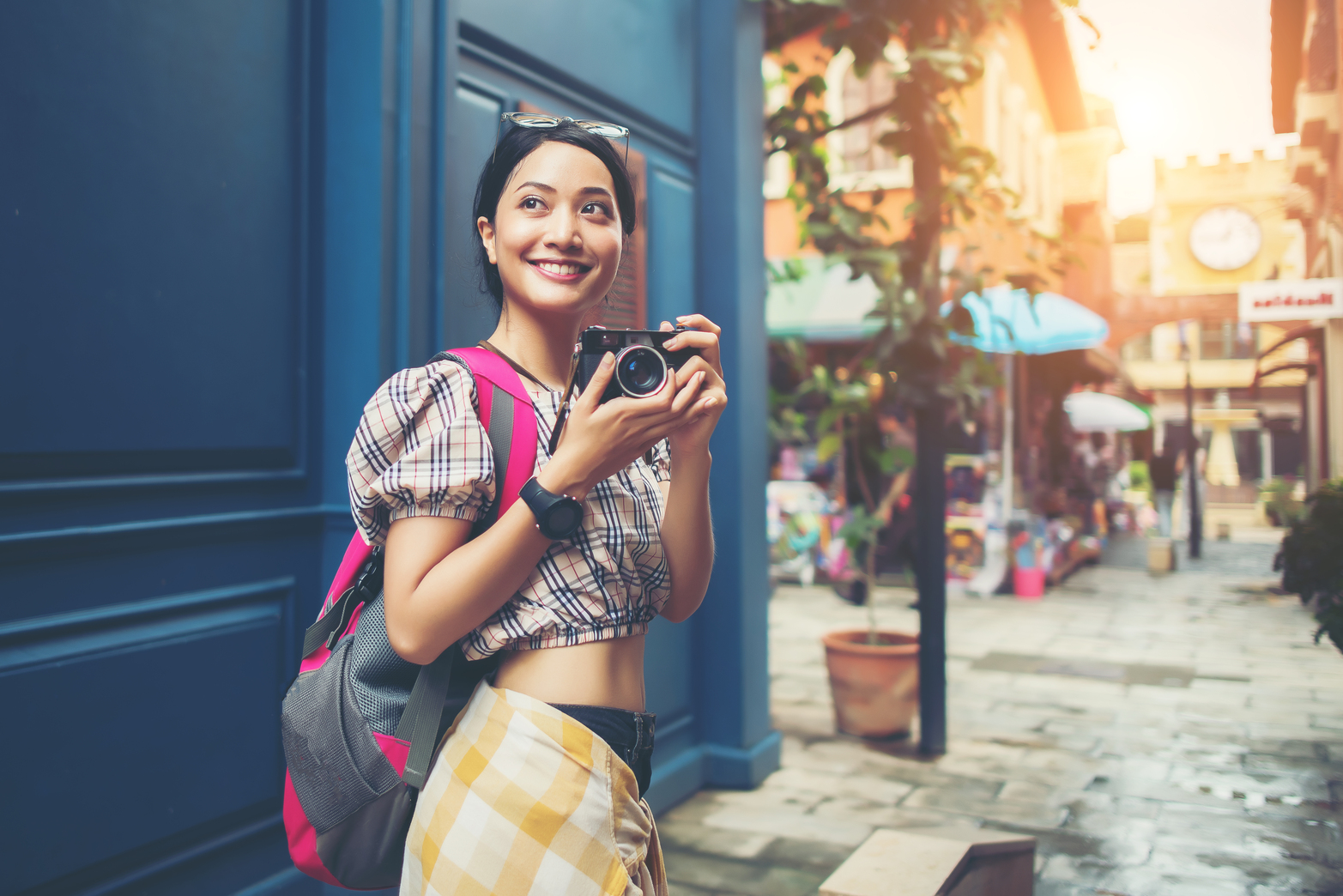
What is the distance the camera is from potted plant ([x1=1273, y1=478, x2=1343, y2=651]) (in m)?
4.06

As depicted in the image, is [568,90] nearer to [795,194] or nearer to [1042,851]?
[795,194]

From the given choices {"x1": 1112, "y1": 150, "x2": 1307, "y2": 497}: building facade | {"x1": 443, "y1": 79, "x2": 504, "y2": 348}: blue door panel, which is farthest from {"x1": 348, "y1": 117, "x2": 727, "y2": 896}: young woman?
{"x1": 1112, "y1": 150, "x2": 1307, "y2": 497}: building facade

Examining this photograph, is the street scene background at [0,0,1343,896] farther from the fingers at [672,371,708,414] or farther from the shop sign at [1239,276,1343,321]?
the shop sign at [1239,276,1343,321]

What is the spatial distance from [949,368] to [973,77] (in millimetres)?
1417

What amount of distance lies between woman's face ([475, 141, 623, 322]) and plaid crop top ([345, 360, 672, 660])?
0.15 metres

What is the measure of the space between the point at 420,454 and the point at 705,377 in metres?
0.39

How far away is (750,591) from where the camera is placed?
4414 millimetres

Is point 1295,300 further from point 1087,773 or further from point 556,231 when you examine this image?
point 556,231

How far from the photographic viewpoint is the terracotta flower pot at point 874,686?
5.11m

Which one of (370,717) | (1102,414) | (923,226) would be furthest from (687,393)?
(1102,414)

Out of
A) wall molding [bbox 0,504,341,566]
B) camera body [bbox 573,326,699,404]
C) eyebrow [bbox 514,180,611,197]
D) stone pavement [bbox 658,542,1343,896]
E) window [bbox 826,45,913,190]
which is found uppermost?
window [bbox 826,45,913,190]

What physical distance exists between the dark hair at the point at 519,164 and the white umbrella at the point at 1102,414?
14296 mm

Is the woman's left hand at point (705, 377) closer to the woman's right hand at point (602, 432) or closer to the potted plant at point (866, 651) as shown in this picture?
the woman's right hand at point (602, 432)

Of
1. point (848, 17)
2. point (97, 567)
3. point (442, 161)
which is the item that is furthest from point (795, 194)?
point (97, 567)
